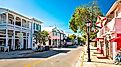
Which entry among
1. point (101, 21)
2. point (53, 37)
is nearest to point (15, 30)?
point (101, 21)

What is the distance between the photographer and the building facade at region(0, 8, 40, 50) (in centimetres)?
4731

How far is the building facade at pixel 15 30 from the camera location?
4731cm

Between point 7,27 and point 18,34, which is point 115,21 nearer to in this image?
point 7,27

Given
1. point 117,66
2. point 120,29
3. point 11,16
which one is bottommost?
point 117,66

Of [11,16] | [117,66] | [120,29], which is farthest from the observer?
[11,16]

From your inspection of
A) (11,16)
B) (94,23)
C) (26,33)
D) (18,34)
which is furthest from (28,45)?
(94,23)

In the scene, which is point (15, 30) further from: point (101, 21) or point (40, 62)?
point (40, 62)

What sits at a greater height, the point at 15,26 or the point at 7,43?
the point at 15,26

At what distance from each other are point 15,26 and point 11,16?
224cm

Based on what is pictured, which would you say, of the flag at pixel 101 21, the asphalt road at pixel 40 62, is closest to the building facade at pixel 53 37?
the flag at pixel 101 21

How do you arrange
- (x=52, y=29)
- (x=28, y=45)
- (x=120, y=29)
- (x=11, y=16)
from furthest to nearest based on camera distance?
(x=52, y=29)
(x=28, y=45)
(x=11, y=16)
(x=120, y=29)

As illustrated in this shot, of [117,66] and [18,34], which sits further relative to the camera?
[18,34]

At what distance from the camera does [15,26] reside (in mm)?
52125

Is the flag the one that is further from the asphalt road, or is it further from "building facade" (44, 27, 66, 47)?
"building facade" (44, 27, 66, 47)
